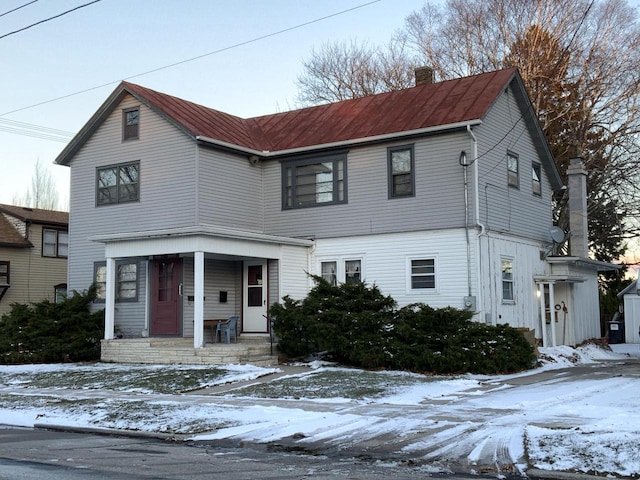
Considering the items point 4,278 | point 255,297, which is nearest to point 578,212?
point 255,297

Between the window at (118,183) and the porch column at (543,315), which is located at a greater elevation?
the window at (118,183)

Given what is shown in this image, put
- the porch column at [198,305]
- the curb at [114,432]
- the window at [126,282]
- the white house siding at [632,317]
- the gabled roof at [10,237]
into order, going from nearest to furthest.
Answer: the curb at [114,432]
the porch column at [198,305]
the window at [126,282]
the gabled roof at [10,237]
the white house siding at [632,317]

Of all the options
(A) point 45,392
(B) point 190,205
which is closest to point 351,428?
(A) point 45,392

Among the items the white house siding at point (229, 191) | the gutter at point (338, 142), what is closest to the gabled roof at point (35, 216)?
the white house siding at point (229, 191)

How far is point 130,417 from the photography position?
12.6 metres

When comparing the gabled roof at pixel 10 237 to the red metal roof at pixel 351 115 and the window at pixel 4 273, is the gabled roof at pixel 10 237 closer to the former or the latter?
the window at pixel 4 273

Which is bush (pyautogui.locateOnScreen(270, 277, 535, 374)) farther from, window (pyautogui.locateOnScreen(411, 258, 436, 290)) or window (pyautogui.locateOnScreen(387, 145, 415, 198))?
window (pyautogui.locateOnScreen(387, 145, 415, 198))

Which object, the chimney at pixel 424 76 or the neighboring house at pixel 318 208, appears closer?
the neighboring house at pixel 318 208

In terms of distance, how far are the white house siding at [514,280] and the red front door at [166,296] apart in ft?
28.0

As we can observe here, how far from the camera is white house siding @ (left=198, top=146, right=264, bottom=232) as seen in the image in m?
22.2

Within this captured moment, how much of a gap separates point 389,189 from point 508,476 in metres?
14.0

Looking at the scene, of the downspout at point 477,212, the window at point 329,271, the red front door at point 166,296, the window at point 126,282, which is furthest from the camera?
the window at point 126,282

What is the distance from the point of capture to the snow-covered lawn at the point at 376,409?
9.25m

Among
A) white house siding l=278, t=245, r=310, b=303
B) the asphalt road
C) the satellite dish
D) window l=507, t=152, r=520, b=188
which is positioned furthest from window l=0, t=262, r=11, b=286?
the asphalt road
